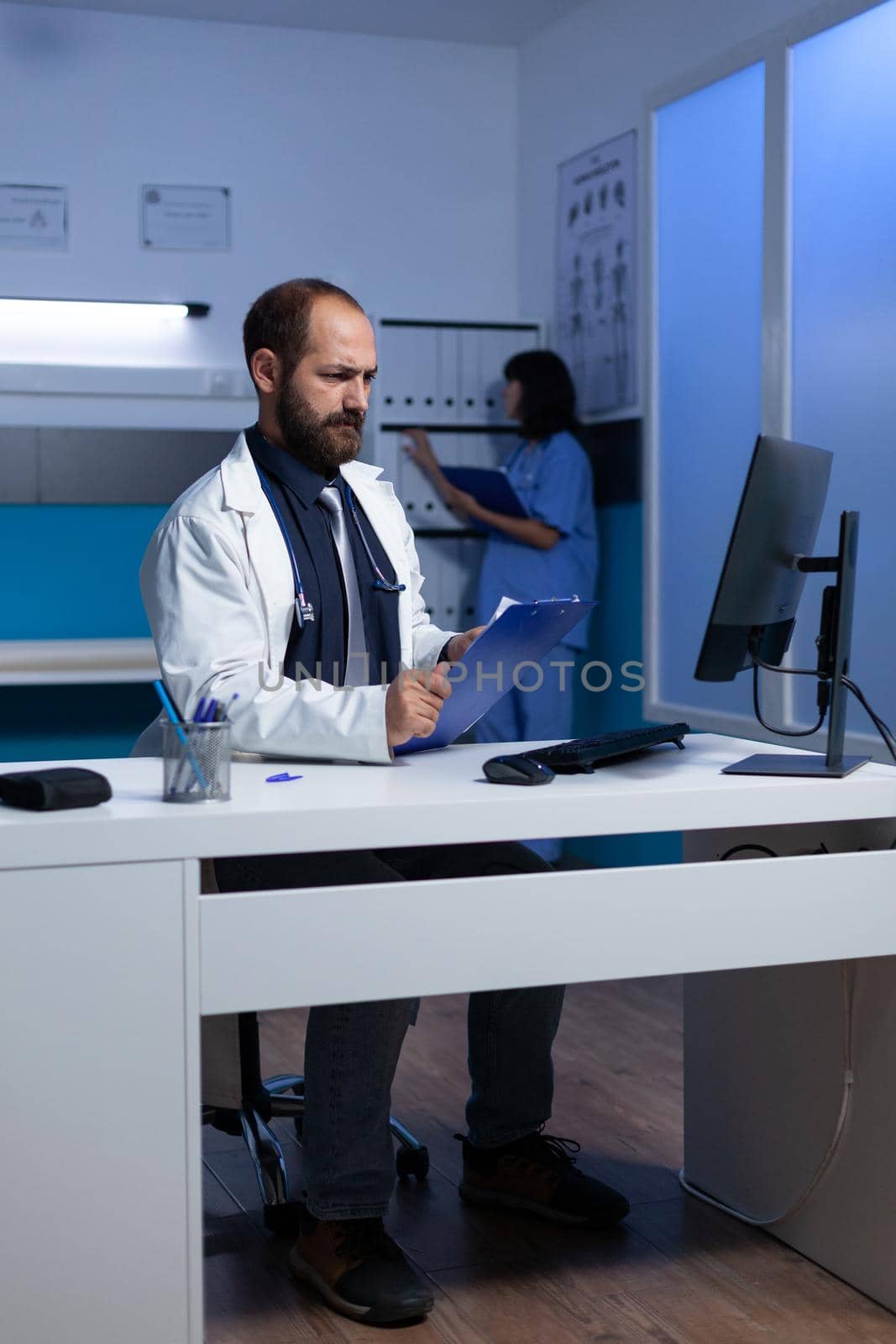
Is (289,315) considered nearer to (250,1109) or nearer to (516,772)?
(516,772)

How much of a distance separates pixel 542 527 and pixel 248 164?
145 centimetres

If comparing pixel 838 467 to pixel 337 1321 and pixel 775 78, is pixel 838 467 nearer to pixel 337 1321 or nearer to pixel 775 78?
pixel 775 78

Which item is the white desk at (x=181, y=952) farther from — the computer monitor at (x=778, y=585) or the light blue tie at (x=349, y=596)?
the light blue tie at (x=349, y=596)

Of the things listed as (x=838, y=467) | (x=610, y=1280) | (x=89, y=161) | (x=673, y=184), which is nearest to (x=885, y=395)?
(x=838, y=467)

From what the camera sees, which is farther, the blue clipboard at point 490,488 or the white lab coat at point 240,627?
the blue clipboard at point 490,488

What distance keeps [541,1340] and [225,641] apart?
901 millimetres

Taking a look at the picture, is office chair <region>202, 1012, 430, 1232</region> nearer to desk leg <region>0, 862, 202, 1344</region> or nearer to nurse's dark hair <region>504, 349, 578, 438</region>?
desk leg <region>0, 862, 202, 1344</region>

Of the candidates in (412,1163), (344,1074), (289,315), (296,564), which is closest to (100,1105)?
(344,1074)

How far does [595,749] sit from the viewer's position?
5.60ft

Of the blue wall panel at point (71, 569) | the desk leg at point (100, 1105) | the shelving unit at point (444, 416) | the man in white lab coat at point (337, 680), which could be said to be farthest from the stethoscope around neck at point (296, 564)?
the blue wall panel at point (71, 569)

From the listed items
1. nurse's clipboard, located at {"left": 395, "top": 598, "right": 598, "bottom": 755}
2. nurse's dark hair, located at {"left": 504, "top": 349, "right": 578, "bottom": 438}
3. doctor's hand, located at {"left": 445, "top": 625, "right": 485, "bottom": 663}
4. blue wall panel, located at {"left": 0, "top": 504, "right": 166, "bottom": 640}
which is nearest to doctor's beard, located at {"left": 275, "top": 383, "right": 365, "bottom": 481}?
doctor's hand, located at {"left": 445, "top": 625, "right": 485, "bottom": 663}

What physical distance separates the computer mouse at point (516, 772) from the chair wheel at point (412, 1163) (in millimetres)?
851

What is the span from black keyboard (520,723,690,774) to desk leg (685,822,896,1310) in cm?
27

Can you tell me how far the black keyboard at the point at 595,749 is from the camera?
5.52 ft
